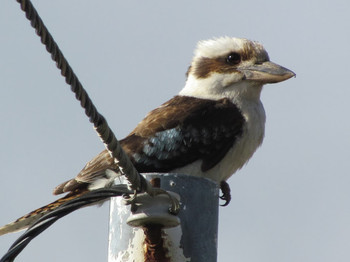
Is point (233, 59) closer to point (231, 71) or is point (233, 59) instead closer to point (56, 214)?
point (231, 71)

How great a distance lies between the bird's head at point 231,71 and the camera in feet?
25.5

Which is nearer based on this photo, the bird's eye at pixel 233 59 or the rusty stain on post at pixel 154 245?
the rusty stain on post at pixel 154 245

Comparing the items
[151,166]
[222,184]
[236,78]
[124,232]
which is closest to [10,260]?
[124,232]

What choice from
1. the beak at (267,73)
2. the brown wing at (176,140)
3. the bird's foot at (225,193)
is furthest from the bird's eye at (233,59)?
the bird's foot at (225,193)

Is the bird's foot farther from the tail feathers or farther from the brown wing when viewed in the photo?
the tail feathers

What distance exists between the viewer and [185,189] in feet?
15.2

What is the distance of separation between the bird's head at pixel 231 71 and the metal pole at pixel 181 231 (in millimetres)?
3144

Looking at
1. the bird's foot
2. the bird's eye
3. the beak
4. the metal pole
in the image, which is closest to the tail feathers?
the bird's foot

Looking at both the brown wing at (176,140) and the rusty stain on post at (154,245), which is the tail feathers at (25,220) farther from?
the rusty stain on post at (154,245)

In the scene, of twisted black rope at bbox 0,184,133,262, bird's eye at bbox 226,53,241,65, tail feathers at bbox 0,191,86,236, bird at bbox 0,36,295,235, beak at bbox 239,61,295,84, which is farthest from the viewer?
bird's eye at bbox 226,53,241,65

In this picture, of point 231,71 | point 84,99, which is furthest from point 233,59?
point 84,99

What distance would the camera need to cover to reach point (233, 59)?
810 centimetres

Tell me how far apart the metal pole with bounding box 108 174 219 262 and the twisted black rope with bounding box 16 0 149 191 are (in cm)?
29

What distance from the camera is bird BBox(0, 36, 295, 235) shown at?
678cm
